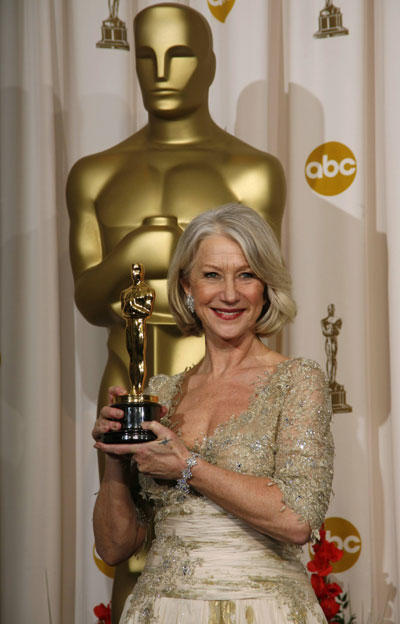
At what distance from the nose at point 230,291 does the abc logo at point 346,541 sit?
134cm

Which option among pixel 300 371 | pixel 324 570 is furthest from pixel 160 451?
pixel 324 570

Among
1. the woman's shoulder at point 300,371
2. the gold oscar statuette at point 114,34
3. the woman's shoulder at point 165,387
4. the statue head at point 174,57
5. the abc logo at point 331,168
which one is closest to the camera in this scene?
the woman's shoulder at point 300,371

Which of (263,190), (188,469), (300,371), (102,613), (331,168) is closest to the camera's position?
(188,469)

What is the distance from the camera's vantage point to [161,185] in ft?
9.07

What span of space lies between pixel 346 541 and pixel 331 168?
124cm

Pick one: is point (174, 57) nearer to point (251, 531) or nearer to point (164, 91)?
point (164, 91)

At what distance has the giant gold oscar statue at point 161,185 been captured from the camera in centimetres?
267

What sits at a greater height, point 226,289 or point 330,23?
point 330,23

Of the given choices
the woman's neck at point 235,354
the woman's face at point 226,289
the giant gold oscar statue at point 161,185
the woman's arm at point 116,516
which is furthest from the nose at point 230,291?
the giant gold oscar statue at point 161,185

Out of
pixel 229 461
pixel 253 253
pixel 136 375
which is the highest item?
pixel 253 253

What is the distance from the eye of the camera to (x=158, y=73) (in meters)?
2.74

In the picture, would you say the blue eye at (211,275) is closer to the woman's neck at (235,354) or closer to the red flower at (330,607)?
the woman's neck at (235,354)

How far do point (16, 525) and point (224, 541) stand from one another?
1.55 meters

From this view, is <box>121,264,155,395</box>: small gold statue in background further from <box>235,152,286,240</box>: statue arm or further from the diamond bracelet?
<box>235,152,286,240</box>: statue arm
